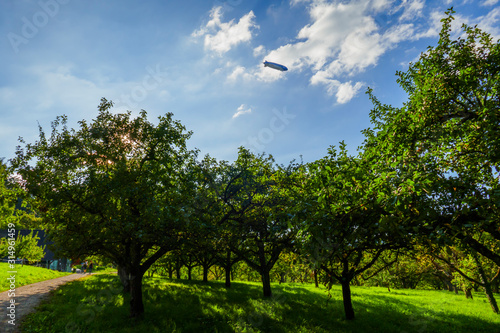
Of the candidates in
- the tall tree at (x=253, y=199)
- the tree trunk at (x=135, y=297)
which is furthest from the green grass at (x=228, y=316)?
the tall tree at (x=253, y=199)

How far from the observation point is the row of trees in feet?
19.0

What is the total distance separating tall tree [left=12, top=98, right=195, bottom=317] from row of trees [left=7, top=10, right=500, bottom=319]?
0.08m

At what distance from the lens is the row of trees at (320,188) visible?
579cm

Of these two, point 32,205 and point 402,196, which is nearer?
point 402,196

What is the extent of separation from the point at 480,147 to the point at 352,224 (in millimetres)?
6401

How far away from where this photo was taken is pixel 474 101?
1027 cm

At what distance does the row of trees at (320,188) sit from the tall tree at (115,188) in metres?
0.08

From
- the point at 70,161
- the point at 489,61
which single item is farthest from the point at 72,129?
the point at 489,61

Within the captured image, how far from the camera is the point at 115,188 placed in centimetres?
1257

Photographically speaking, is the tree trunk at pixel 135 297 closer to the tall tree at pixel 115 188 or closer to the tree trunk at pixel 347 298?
the tall tree at pixel 115 188

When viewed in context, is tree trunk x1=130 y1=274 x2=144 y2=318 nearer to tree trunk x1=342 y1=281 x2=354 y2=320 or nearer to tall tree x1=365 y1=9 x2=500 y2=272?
tree trunk x1=342 y1=281 x2=354 y2=320

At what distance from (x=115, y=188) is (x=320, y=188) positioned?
33.6 feet

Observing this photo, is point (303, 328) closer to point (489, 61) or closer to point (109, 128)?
point (489, 61)

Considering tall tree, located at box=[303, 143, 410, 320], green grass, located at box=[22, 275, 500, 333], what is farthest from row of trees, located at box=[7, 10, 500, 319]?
green grass, located at box=[22, 275, 500, 333]
